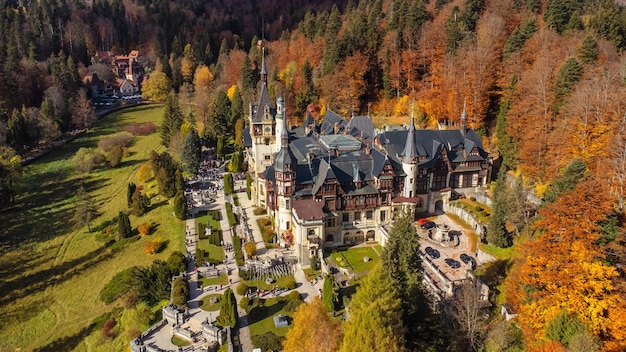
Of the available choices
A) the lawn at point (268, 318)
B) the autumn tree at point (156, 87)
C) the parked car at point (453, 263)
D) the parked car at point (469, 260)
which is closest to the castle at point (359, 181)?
the parked car at point (453, 263)

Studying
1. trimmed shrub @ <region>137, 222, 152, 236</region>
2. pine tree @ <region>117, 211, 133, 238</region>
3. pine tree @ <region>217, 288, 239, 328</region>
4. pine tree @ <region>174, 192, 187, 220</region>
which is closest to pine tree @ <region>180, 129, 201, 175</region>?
pine tree @ <region>174, 192, 187, 220</region>

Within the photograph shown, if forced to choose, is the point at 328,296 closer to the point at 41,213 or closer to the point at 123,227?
the point at 123,227

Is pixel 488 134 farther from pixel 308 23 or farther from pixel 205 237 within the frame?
pixel 308 23

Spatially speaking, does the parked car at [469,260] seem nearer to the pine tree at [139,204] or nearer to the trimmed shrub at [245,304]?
the trimmed shrub at [245,304]

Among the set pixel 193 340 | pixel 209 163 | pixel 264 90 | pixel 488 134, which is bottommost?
pixel 193 340

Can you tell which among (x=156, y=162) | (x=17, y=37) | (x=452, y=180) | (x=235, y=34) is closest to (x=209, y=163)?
(x=156, y=162)

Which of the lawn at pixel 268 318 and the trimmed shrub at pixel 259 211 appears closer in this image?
the lawn at pixel 268 318
